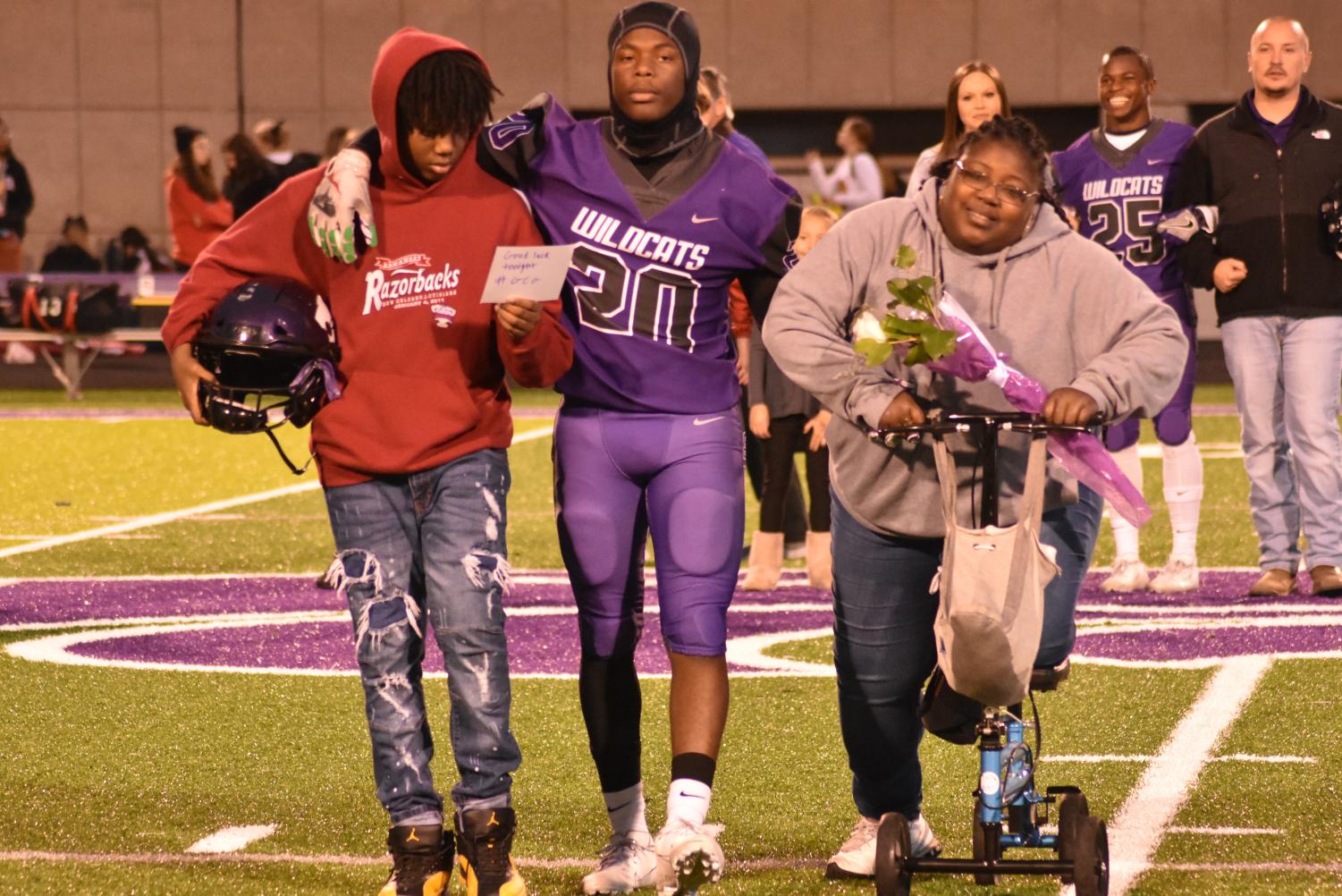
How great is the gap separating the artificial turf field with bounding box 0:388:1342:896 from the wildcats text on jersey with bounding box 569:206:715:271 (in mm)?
1511

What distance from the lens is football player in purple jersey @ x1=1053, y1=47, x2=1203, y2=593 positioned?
389 inches

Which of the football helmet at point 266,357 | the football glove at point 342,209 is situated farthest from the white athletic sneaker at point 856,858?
the football glove at point 342,209

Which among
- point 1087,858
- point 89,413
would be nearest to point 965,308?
point 1087,858

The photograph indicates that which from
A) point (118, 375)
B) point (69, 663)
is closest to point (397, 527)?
point (69, 663)

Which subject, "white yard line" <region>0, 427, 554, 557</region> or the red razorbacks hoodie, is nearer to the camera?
the red razorbacks hoodie

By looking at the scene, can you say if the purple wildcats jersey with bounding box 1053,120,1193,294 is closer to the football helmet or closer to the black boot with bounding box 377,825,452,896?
the football helmet

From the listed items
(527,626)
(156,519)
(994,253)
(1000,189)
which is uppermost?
(1000,189)

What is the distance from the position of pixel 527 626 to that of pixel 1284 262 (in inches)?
144

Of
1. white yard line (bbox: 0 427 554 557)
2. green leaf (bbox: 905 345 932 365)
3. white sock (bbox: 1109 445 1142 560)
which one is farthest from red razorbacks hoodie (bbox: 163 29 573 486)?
white yard line (bbox: 0 427 554 557)

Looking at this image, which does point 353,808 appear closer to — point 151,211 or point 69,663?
point 69,663

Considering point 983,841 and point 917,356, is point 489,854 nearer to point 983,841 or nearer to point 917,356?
point 983,841

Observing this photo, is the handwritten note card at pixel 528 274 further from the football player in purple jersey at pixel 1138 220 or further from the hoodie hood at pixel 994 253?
the football player in purple jersey at pixel 1138 220

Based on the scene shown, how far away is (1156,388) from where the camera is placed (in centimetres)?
507

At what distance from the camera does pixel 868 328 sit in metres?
5.05
